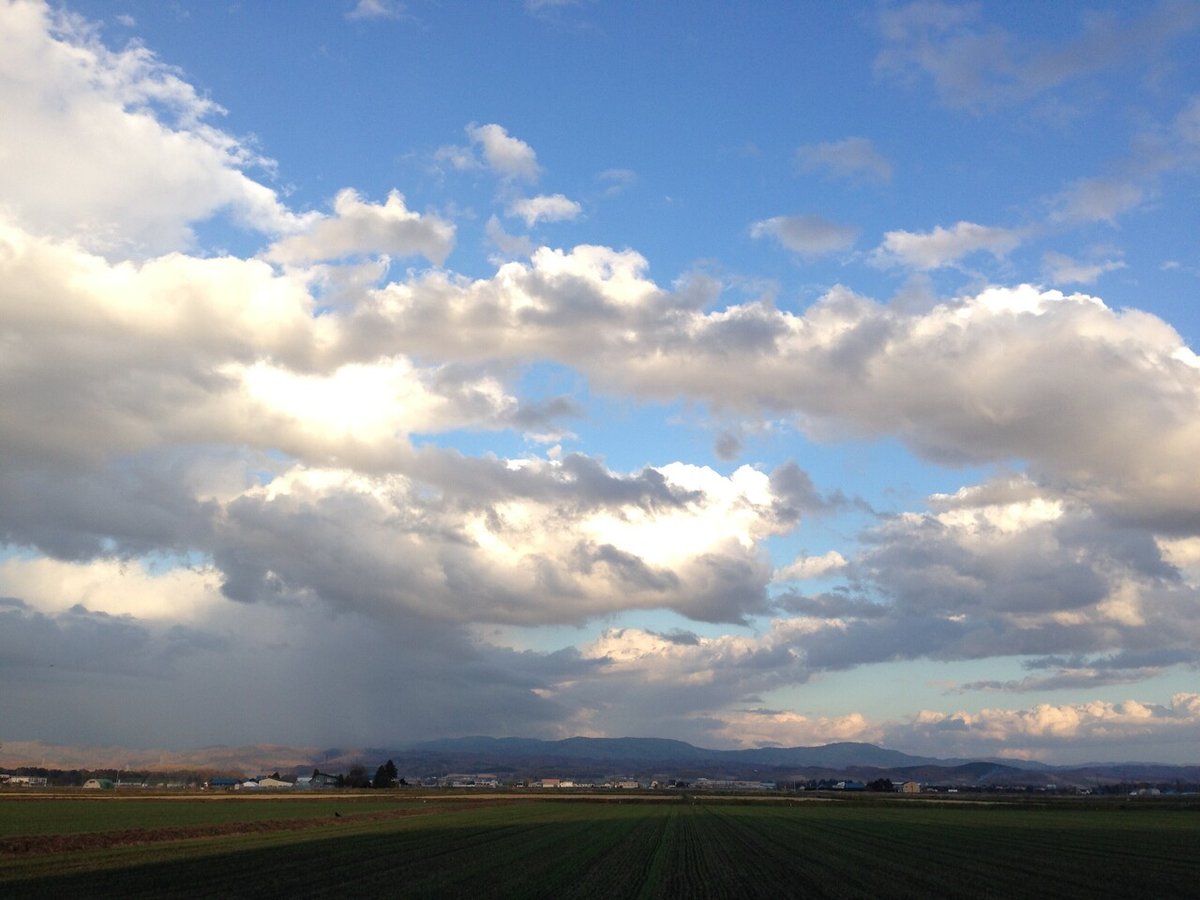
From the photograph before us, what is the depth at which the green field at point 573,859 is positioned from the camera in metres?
33.1

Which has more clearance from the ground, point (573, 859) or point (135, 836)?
point (135, 836)

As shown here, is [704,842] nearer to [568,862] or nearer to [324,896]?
[568,862]

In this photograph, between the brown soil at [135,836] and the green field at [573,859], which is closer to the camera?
the green field at [573,859]

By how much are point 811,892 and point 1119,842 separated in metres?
39.0

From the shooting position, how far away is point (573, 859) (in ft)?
152

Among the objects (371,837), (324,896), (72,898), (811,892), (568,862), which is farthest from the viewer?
(371,837)

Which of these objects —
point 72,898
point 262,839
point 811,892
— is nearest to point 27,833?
point 262,839

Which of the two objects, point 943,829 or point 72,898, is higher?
point 72,898

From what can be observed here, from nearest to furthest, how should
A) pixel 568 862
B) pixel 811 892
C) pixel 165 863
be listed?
1. pixel 811 892
2. pixel 165 863
3. pixel 568 862

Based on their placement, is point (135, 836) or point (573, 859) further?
point (135, 836)

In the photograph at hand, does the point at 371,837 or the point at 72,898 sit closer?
the point at 72,898

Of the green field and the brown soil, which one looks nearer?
the green field

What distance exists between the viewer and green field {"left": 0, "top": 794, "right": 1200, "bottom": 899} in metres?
33.1

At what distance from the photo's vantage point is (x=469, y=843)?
5544 centimetres
